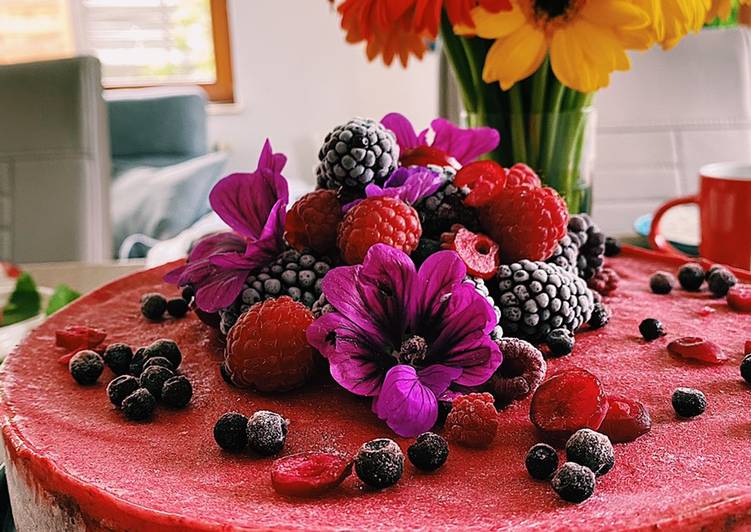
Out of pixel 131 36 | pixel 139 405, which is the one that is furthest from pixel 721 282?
pixel 131 36

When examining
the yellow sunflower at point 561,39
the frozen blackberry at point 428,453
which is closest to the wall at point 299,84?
the yellow sunflower at point 561,39

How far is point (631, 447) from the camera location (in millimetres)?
592

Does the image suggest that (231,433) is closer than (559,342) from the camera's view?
Yes

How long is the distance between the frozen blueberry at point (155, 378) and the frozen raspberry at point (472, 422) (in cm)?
23

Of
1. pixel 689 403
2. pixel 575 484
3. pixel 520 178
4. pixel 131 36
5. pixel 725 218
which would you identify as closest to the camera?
pixel 575 484

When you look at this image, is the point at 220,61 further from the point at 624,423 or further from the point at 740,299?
the point at 624,423

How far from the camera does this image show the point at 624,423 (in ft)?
1.98

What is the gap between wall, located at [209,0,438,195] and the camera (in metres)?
4.85

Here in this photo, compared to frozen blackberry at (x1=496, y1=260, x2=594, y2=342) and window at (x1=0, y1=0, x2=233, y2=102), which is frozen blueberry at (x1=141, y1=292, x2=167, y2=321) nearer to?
frozen blackberry at (x1=496, y1=260, x2=594, y2=342)

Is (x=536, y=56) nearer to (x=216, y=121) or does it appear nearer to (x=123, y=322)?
(x=123, y=322)

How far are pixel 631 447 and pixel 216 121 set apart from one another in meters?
4.64

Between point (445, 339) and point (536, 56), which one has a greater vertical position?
point (536, 56)

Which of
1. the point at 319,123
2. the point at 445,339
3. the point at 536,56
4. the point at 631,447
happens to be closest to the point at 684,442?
the point at 631,447

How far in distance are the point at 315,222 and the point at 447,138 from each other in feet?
0.79
